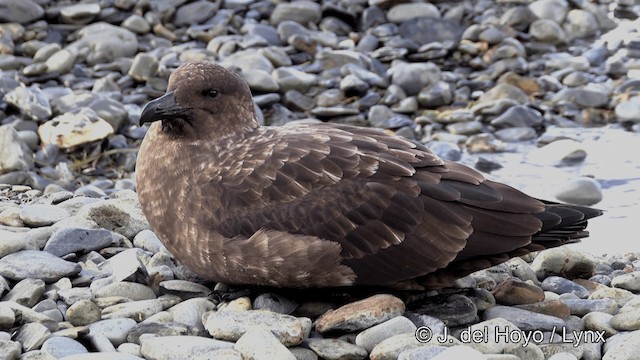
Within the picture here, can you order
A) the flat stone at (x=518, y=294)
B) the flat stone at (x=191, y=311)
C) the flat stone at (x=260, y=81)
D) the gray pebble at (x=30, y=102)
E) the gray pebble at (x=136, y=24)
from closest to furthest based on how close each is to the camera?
the flat stone at (x=191, y=311) < the flat stone at (x=518, y=294) < the gray pebble at (x=30, y=102) < the flat stone at (x=260, y=81) < the gray pebble at (x=136, y=24)

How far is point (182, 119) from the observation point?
5.54 meters

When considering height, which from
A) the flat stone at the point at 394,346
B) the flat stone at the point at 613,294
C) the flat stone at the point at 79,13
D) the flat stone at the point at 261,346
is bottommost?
the flat stone at the point at 79,13

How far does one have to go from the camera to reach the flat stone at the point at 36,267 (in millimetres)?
5285

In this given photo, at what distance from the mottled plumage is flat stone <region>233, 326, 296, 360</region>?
23.0 inches

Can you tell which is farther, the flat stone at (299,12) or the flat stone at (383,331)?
the flat stone at (299,12)

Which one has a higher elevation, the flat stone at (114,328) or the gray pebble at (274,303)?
the flat stone at (114,328)

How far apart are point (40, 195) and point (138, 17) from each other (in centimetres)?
494

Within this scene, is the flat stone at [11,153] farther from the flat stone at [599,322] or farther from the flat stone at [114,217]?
the flat stone at [599,322]

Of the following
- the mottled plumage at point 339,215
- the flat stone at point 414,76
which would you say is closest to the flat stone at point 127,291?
the mottled plumage at point 339,215

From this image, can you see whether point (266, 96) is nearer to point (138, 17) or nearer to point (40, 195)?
point (138, 17)

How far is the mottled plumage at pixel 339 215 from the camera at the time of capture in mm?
5035

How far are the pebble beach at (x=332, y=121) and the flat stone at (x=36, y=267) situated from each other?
0.04 feet

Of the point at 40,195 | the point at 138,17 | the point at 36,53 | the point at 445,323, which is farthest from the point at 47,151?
the point at 445,323

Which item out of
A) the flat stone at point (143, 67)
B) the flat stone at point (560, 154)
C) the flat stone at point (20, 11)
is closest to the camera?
the flat stone at point (560, 154)
